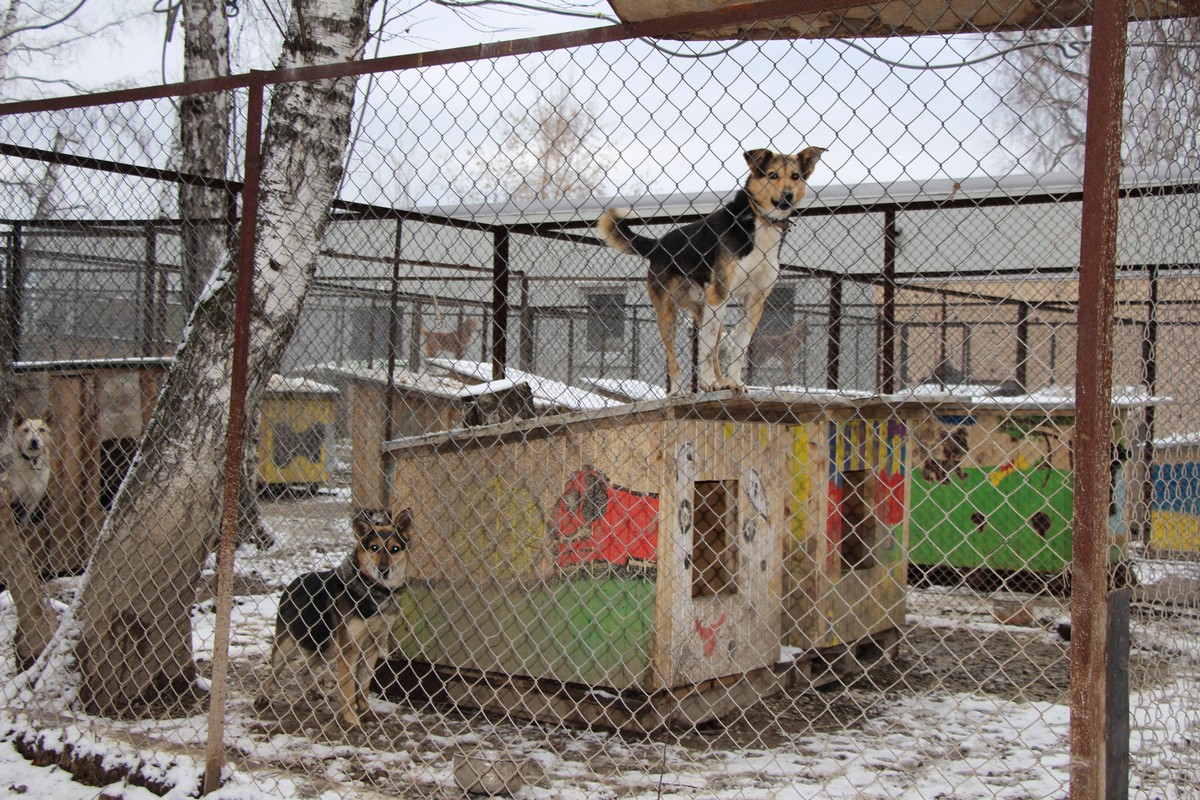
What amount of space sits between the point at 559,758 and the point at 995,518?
493cm

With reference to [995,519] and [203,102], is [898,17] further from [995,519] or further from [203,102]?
[203,102]

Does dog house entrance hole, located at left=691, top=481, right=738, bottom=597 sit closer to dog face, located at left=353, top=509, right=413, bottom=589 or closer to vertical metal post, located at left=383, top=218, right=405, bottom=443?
dog face, located at left=353, top=509, right=413, bottom=589

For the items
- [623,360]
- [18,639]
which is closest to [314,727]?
[18,639]

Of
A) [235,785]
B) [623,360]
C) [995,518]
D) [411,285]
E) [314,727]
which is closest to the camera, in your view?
[235,785]

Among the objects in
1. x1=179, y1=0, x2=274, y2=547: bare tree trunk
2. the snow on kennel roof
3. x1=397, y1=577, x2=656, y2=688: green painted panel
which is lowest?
x1=397, y1=577, x2=656, y2=688: green painted panel

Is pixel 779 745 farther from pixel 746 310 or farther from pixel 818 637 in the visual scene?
pixel 746 310

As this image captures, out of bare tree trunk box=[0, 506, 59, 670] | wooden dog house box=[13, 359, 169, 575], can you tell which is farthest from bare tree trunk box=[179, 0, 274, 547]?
bare tree trunk box=[0, 506, 59, 670]

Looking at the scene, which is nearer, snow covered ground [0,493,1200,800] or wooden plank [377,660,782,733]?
snow covered ground [0,493,1200,800]

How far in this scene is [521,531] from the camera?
170 inches

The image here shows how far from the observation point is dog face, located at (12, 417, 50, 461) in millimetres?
6430

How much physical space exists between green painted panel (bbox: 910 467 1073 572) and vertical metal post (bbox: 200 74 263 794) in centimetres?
537

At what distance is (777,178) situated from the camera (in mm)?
4594

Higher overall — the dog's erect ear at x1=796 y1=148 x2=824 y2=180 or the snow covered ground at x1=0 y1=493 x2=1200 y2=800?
the dog's erect ear at x1=796 y1=148 x2=824 y2=180

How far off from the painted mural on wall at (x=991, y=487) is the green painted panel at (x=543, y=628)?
159 inches
